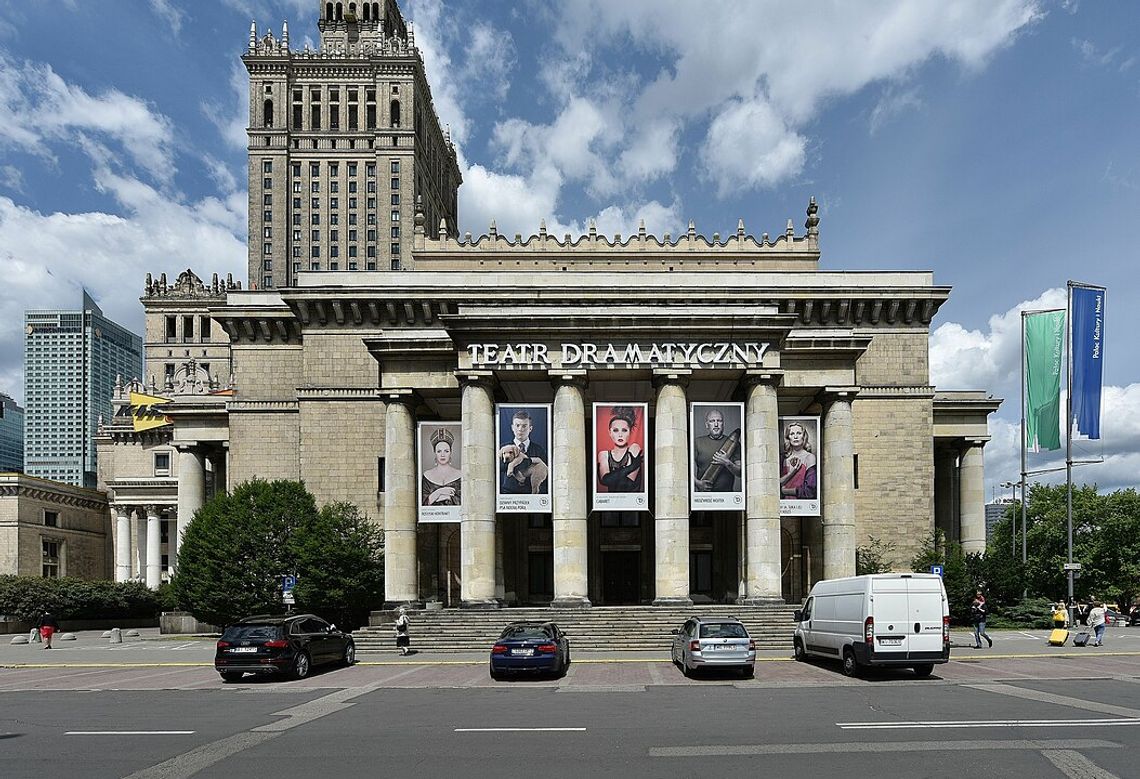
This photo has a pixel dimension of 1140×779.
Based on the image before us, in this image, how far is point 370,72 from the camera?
123562 mm

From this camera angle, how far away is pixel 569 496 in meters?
39.0

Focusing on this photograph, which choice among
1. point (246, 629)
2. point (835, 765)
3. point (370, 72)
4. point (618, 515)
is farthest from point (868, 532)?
Result: point (370, 72)

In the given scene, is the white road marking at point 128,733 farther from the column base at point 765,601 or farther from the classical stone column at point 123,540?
the classical stone column at point 123,540

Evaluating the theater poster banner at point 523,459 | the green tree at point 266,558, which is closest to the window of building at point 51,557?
the green tree at point 266,558

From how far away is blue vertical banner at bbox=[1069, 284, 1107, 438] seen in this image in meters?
42.5

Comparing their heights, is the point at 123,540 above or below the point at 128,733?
below

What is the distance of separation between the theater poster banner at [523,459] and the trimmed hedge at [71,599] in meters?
43.3

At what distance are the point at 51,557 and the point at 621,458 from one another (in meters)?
74.4

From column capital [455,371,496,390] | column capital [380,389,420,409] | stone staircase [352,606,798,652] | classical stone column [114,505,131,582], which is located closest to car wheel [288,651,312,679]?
stone staircase [352,606,798,652]

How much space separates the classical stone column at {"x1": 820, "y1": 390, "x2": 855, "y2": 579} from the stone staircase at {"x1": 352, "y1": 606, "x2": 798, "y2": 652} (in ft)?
17.5

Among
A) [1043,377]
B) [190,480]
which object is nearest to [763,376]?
[1043,377]

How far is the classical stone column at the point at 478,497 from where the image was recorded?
38.9 meters

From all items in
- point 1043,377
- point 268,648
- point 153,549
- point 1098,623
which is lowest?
point 153,549

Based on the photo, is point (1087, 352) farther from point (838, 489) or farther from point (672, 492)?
point (672, 492)
